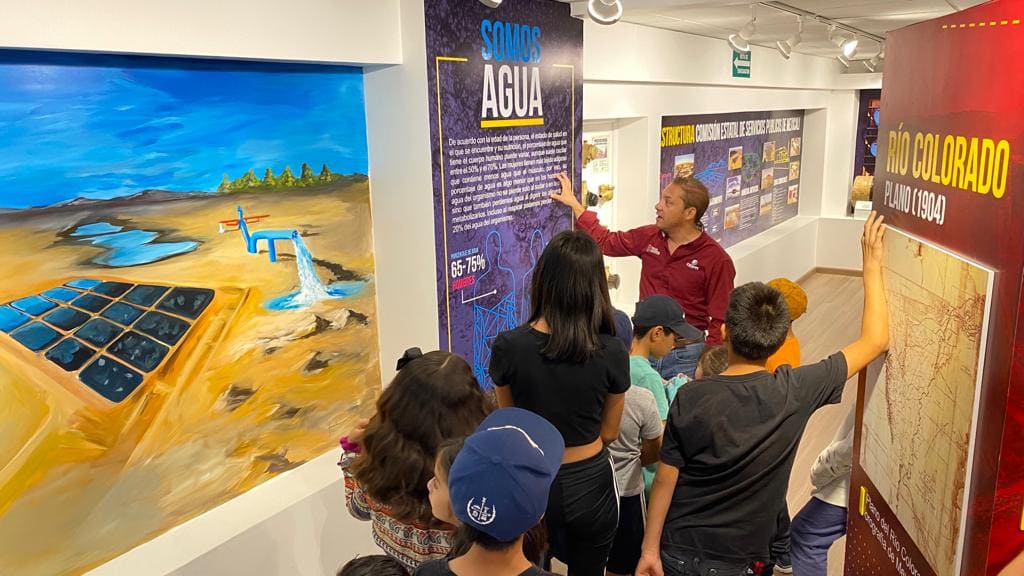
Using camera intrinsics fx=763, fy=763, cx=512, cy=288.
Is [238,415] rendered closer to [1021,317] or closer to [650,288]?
[650,288]

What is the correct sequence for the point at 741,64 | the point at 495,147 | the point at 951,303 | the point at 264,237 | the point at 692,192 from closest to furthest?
1. the point at 951,303
2. the point at 264,237
3. the point at 495,147
4. the point at 692,192
5. the point at 741,64

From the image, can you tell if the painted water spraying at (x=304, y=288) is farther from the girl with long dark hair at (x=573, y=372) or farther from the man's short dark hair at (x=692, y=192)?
the man's short dark hair at (x=692, y=192)

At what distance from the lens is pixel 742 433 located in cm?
206

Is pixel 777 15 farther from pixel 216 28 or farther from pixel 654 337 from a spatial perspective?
pixel 216 28

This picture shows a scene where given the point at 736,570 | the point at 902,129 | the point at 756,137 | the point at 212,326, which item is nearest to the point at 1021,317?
the point at 902,129

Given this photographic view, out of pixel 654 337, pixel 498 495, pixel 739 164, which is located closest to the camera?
pixel 498 495

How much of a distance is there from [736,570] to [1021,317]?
3.70 ft

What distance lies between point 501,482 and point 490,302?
2.52m

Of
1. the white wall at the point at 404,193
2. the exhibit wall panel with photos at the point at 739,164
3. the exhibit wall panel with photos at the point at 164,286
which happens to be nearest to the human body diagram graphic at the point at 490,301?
the white wall at the point at 404,193

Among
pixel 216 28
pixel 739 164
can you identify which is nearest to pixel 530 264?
pixel 216 28

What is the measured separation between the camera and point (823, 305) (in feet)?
28.2

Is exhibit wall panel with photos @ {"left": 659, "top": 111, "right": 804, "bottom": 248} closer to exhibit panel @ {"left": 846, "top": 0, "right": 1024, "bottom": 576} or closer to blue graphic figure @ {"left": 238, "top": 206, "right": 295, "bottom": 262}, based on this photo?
blue graphic figure @ {"left": 238, "top": 206, "right": 295, "bottom": 262}

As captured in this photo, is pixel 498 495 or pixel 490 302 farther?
pixel 490 302

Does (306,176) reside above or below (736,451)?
above
